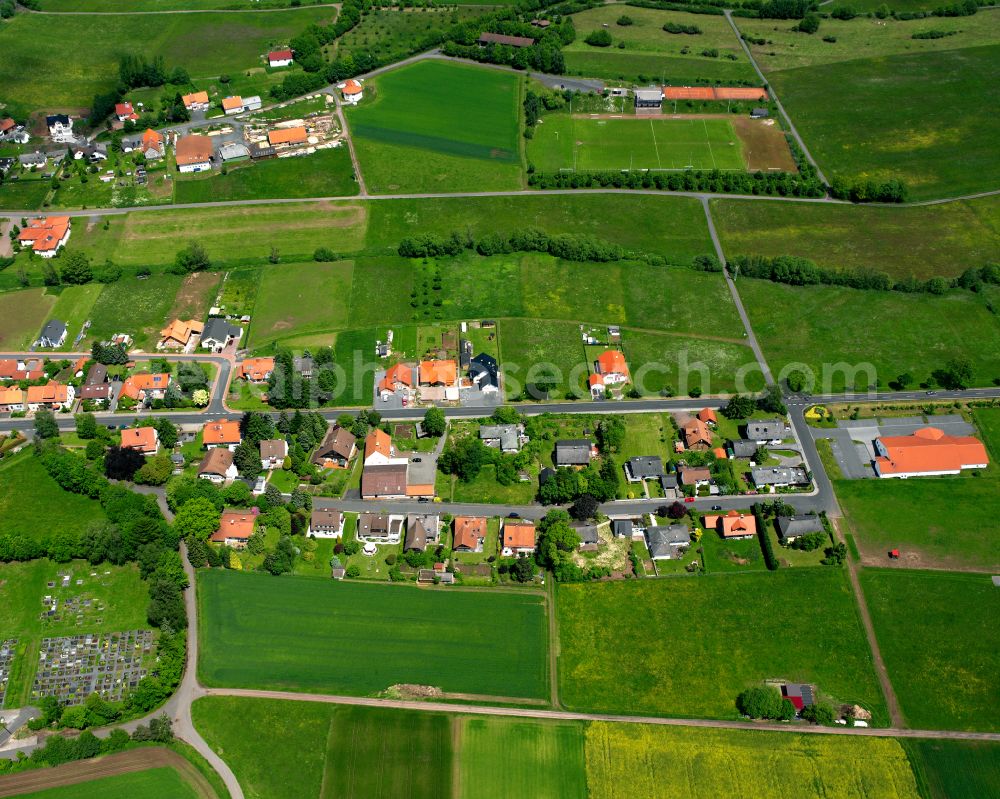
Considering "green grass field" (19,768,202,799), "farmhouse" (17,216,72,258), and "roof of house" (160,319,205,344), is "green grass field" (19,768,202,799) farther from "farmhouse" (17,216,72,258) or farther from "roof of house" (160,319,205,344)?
"farmhouse" (17,216,72,258)

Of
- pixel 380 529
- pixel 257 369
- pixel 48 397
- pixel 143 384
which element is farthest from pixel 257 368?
pixel 380 529

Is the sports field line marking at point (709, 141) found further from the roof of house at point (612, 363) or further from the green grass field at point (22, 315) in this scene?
the green grass field at point (22, 315)

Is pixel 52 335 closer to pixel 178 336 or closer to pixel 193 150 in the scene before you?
pixel 178 336

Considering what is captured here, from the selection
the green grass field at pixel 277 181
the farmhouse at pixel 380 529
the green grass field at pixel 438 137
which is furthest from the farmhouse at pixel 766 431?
the green grass field at pixel 277 181

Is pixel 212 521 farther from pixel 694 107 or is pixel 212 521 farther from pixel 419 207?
pixel 694 107

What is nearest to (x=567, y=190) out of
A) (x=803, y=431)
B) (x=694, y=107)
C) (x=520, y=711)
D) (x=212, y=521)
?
(x=694, y=107)

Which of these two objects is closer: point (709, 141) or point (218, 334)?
point (218, 334)
